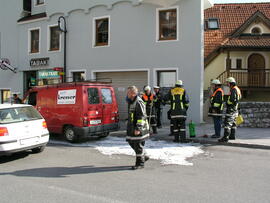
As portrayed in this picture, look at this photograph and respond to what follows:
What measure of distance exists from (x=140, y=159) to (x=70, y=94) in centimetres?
410

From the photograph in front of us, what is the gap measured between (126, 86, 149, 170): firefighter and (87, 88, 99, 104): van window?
3.24 metres

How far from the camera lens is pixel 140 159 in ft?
20.9

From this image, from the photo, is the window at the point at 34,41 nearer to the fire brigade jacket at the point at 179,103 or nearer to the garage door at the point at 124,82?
the garage door at the point at 124,82

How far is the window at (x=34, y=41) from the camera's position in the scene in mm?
18656

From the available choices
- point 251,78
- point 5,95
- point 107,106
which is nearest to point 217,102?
point 107,106

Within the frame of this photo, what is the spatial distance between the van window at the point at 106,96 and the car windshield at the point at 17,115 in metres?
2.56

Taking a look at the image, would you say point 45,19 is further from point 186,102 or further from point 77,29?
point 186,102

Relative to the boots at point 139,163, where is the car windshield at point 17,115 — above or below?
above

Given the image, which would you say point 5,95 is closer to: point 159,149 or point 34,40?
point 34,40

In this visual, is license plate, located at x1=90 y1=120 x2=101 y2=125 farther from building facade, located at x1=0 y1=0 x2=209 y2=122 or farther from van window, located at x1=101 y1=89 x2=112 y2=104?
building facade, located at x1=0 y1=0 x2=209 y2=122

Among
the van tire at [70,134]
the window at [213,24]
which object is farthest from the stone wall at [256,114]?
the window at [213,24]

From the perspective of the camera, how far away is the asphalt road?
4699 millimetres

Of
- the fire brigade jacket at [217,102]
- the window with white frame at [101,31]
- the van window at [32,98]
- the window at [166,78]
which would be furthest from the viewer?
the window with white frame at [101,31]

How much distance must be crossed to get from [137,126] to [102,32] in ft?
35.2
